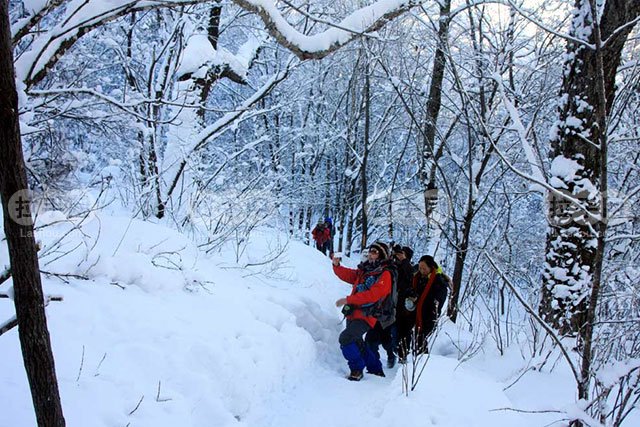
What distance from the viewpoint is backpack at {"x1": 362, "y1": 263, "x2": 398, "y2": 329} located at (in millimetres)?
4957

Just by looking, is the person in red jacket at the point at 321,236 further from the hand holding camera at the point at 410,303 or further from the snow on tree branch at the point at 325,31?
the snow on tree branch at the point at 325,31

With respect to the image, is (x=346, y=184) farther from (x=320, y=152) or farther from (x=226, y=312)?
(x=226, y=312)

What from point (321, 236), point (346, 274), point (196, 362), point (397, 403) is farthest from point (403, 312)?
point (321, 236)

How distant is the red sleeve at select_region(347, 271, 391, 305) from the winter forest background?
0.82 metres

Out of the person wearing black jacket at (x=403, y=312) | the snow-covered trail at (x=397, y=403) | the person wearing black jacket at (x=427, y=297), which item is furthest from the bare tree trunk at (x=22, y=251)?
the person wearing black jacket at (x=403, y=312)

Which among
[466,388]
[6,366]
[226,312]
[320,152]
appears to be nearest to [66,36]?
[6,366]

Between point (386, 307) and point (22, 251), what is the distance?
4145mm

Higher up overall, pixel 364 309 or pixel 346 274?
pixel 346 274

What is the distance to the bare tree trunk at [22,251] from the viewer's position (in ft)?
4.32

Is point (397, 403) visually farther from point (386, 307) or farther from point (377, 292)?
point (386, 307)

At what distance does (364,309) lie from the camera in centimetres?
496

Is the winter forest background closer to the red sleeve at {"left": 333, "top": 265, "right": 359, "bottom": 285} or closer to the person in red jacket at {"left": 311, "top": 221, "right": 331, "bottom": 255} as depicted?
the red sleeve at {"left": 333, "top": 265, "right": 359, "bottom": 285}

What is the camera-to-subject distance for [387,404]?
12.2 feet

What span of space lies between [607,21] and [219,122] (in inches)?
189
